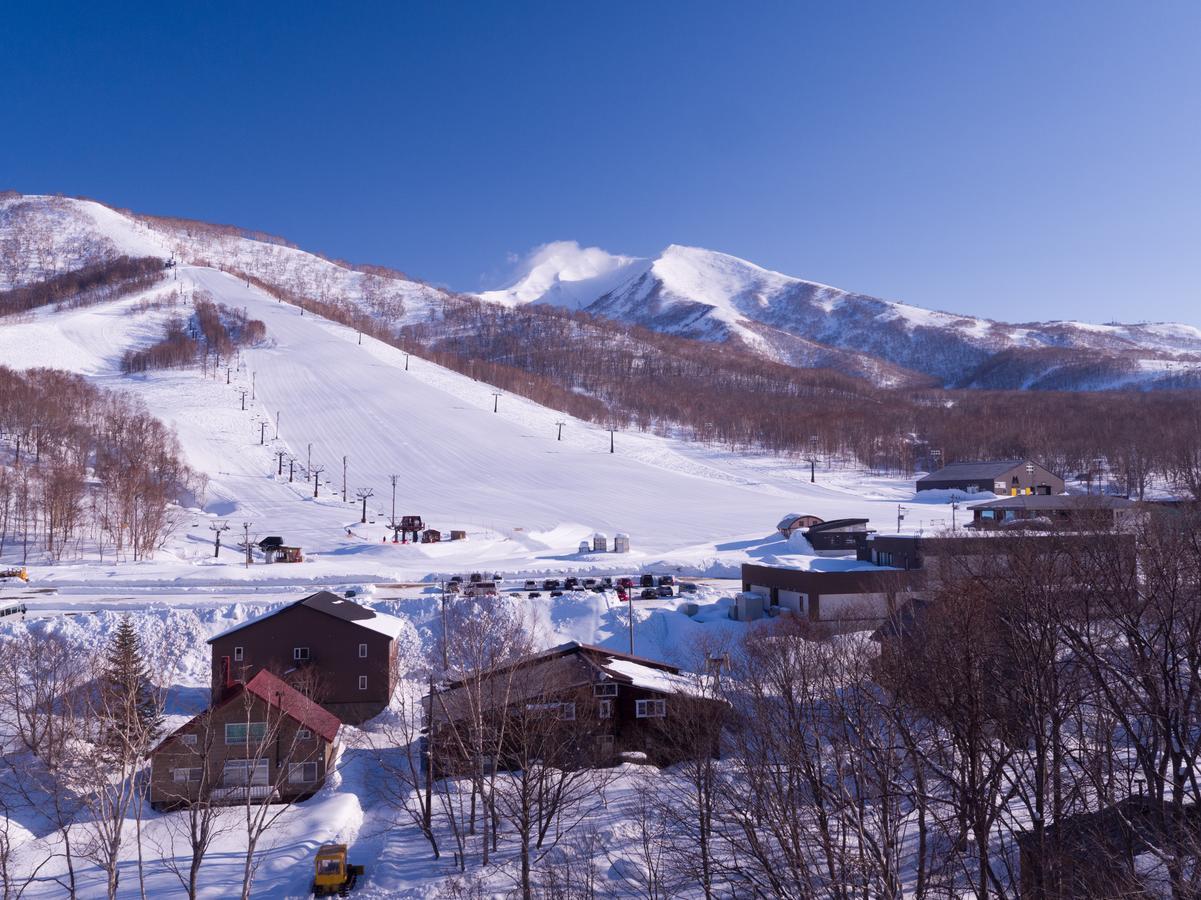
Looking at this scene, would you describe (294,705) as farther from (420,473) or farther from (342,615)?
(420,473)

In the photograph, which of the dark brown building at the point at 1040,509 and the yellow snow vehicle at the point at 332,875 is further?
the dark brown building at the point at 1040,509

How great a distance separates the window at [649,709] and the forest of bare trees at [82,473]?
35983mm

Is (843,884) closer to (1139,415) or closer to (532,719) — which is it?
(532,719)

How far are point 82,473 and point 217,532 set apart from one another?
15865 millimetres

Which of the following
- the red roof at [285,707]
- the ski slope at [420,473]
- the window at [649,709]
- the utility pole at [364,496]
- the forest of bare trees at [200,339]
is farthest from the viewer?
the forest of bare trees at [200,339]

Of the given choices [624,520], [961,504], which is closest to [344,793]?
[624,520]

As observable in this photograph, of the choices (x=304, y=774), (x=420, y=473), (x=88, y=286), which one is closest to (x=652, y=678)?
(x=304, y=774)

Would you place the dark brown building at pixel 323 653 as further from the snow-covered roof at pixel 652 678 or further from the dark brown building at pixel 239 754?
the snow-covered roof at pixel 652 678

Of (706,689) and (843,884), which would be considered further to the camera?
(706,689)

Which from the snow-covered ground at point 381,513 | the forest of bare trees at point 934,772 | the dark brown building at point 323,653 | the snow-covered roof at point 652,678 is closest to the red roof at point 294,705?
the snow-covered ground at point 381,513

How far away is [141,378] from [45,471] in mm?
49063

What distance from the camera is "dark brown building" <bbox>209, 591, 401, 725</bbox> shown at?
24.2 metres

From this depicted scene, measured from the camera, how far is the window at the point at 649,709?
20320 millimetres

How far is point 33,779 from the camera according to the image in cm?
1686
